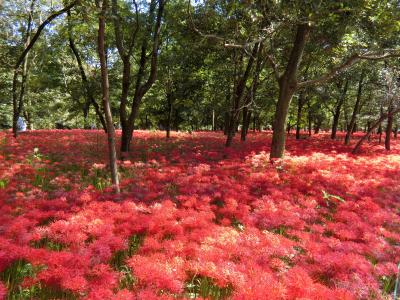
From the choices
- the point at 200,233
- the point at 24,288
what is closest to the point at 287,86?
the point at 200,233

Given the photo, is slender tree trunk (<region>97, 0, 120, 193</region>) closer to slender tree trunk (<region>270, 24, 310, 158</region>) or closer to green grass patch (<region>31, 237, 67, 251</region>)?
green grass patch (<region>31, 237, 67, 251</region>)

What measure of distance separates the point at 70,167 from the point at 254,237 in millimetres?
8307

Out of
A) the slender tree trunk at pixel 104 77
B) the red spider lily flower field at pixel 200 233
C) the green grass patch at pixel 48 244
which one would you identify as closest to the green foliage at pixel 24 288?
the red spider lily flower field at pixel 200 233

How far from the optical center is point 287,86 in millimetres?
11891

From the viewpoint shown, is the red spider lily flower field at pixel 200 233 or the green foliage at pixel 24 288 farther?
the red spider lily flower field at pixel 200 233

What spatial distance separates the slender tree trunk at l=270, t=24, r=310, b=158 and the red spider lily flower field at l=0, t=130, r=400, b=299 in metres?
1.41

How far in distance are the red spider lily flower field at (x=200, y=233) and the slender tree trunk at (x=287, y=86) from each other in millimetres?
1412

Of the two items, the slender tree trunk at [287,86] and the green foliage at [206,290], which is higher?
the slender tree trunk at [287,86]

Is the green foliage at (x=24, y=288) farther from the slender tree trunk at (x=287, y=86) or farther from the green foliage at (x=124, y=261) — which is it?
the slender tree trunk at (x=287, y=86)

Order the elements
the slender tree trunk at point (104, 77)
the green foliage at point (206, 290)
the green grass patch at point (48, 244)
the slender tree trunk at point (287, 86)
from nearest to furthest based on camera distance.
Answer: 1. the green foliage at point (206, 290)
2. the green grass patch at point (48, 244)
3. the slender tree trunk at point (104, 77)
4. the slender tree trunk at point (287, 86)

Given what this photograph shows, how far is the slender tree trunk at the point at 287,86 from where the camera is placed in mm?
11547

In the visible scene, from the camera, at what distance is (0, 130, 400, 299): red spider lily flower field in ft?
13.5

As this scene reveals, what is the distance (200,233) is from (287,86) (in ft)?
26.8

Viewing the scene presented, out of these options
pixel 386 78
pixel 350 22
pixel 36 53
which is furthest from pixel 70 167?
pixel 386 78
